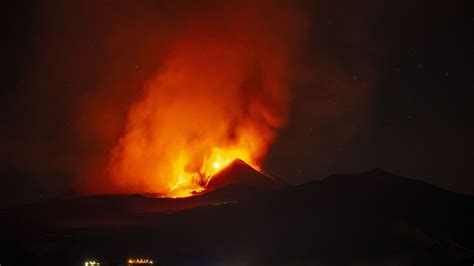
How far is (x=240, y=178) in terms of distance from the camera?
14762cm

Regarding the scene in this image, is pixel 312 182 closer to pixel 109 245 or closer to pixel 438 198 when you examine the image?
pixel 438 198

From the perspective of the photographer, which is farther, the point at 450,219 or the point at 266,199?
the point at 266,199

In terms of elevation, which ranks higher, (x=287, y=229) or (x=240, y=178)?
(x=240, y=178)

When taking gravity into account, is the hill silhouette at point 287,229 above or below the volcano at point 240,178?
below

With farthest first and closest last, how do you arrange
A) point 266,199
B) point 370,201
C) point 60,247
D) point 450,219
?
point 266,199 → point 370,201 → point 450,219 → point 60,247

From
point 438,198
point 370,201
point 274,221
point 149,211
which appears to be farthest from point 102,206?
point 438,198

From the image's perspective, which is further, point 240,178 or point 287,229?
point 240,178

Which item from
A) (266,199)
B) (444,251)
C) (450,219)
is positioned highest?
(266,199)

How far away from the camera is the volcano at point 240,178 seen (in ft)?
484

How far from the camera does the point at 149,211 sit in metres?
129

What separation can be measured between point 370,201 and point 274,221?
626 inches

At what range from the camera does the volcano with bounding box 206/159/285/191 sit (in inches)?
5807

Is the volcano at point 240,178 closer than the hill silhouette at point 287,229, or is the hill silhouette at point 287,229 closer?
the hill silhouette at point 287,229

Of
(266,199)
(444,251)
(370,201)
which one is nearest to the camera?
(444,251)
